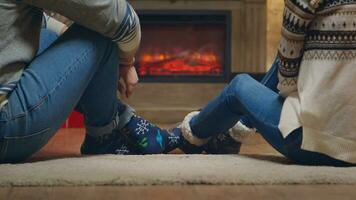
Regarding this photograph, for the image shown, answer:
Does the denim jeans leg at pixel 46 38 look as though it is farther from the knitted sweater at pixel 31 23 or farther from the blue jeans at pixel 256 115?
the blue jeans at pixel 256 115

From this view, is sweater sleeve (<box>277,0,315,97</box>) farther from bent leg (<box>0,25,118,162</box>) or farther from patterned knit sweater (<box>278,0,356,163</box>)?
bent leg (<box>0,25,118,162</box>)

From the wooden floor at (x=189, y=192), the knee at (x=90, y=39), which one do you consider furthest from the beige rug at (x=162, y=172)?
the knee at (x=90, y=39)

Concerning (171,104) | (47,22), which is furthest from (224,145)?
(171,104)

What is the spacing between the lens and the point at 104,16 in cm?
134

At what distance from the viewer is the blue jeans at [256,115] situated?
146cm

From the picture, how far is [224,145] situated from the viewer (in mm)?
1777

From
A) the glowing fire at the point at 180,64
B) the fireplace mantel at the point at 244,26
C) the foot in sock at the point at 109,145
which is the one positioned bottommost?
the glowing fire at the point at 180,64

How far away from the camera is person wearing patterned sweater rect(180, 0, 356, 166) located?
1299mm

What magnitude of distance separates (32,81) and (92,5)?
0.21 meters

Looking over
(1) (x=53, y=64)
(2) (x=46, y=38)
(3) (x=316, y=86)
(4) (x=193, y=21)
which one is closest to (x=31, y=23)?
(1) (x=53, y=64)

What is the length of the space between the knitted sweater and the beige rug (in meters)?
0.18

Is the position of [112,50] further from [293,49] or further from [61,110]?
[293,49]

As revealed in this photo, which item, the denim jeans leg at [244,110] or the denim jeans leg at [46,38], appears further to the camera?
the denim jeans leg at [46,38]

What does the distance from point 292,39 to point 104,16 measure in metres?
0.41
